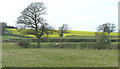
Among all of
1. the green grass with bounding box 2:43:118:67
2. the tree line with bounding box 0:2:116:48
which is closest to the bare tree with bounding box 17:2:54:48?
the tree line with bounding box 0:2:116:48

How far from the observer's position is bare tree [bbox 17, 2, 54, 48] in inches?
1512

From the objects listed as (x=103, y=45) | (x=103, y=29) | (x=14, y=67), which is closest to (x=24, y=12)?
(x=103, y=45)

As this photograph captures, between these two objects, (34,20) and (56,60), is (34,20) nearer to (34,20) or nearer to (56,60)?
(34,20)

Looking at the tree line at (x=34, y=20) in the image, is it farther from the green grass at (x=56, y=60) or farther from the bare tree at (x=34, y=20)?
the green grass at (x=56, y=60)

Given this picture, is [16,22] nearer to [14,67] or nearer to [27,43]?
[27,43]

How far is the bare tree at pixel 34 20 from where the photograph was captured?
38406 millimetres

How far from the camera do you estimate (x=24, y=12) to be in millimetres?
38000

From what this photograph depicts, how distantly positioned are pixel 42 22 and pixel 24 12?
17.3 feet

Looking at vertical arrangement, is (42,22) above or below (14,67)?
above

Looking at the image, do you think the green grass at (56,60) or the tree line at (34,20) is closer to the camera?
the green grass at (56,60)

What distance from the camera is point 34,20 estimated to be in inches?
1550

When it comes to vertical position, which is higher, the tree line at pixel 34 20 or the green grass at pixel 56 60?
the tree line at pixel 34 20

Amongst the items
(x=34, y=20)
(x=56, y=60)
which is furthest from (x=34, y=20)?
(x=56, y=60)

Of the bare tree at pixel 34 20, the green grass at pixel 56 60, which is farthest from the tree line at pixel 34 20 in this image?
the green grass at pixel 56 60
